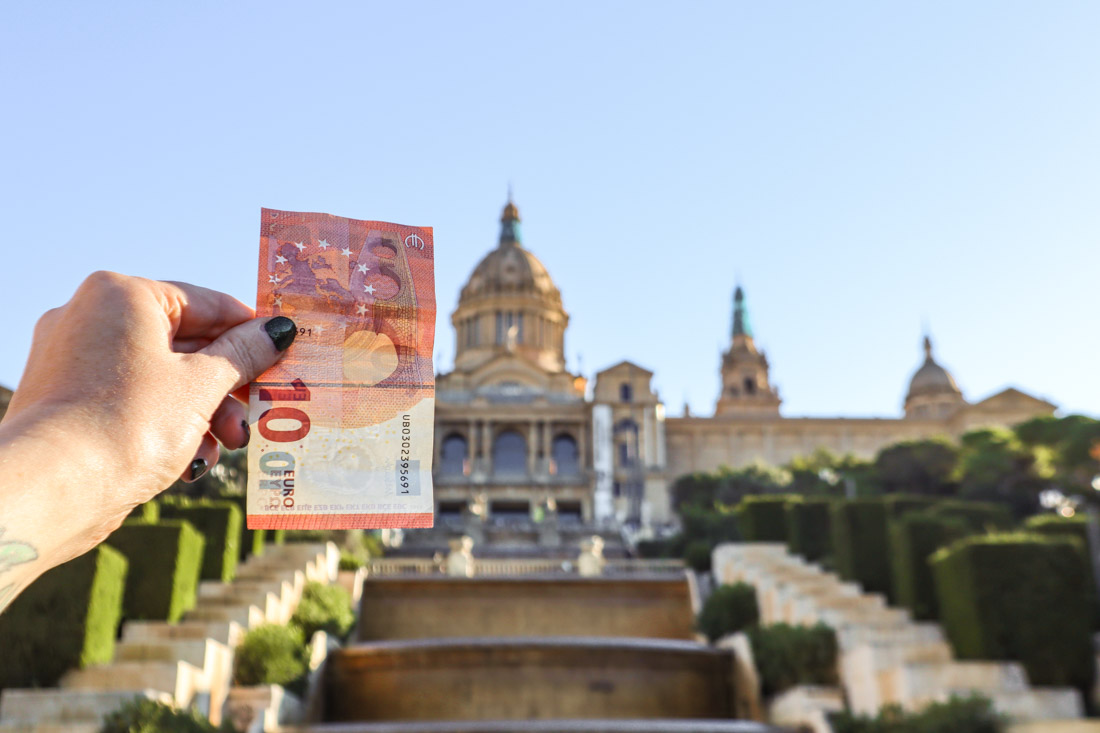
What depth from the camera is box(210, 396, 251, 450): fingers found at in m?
2.55

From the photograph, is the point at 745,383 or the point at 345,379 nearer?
the point at 345,379

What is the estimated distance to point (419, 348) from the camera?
2717 mm

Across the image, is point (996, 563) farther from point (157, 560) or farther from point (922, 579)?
point (157, 560)

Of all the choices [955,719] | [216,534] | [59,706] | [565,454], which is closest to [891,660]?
[955,719]

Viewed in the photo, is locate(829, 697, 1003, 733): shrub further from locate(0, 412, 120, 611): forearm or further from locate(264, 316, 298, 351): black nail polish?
locate(0, 412, 120, 611): forearm

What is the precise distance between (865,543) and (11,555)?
1792 centimetres

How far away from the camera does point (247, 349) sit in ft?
8.20

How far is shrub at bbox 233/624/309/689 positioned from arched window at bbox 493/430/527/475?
49809mm

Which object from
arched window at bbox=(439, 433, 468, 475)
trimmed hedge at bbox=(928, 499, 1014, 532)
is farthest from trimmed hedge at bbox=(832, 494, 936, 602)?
arched window at bbox=(439, 433, 468, 475)

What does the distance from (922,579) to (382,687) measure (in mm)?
8308

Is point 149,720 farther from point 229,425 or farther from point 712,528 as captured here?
point 712,528

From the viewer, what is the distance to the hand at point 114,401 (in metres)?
1.95

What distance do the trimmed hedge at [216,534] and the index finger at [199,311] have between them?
54.2ft

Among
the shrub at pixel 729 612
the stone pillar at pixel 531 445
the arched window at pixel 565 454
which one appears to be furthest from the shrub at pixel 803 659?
the arched window at pixel 565 454
